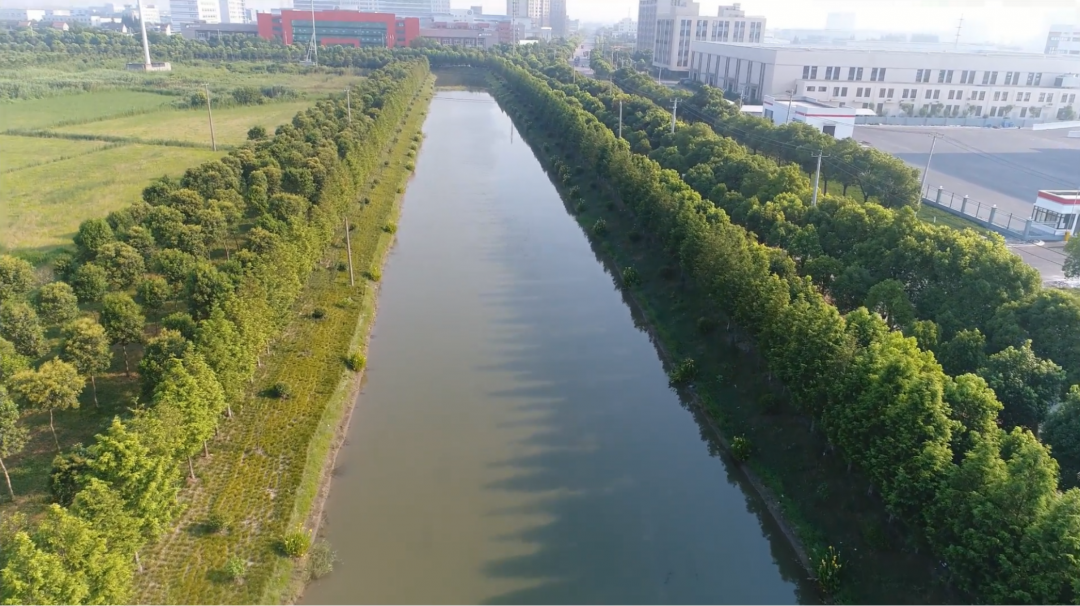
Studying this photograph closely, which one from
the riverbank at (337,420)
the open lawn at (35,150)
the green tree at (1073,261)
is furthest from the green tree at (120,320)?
the open lawn at (35,150)

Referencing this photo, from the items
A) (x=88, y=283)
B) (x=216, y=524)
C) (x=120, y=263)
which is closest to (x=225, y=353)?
(x=216, y=524)

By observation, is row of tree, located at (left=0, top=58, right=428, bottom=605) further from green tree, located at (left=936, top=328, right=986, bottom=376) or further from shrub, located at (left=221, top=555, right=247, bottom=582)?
green tree, located at (left=936, top=328, right=986, bottom=376)

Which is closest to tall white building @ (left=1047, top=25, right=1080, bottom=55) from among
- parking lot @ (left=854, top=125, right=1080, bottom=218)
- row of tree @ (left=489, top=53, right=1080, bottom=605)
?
parking lot @ (left=854, top=125, right=1080, bottom=218)

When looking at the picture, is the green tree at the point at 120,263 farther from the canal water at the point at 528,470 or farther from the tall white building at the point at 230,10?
the tall white building at the point at 230,10

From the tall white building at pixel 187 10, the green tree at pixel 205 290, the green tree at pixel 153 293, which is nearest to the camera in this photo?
the green tree at pixel 205 290

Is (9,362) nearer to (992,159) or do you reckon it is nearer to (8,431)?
(8,431)

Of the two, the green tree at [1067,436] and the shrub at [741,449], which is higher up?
the green tree at [1067,436]
